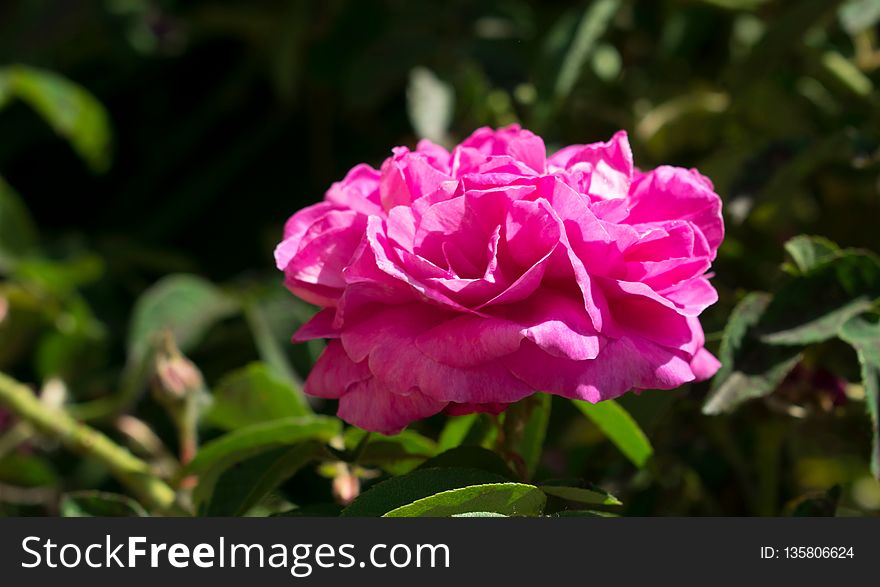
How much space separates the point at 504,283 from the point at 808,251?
294 millimetres

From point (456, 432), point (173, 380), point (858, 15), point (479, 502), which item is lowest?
point (479, 502)

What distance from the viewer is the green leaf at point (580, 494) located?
563mm

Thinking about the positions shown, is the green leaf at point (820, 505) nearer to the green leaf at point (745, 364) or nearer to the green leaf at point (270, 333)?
the green leaf at point (745, 364)

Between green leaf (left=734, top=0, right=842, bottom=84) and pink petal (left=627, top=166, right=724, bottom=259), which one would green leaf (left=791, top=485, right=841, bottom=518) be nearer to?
pink petal (left=627, top=166, right=724, bottom=259)

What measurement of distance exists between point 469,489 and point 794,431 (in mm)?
553

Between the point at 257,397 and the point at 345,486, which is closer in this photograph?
the point at 345,486

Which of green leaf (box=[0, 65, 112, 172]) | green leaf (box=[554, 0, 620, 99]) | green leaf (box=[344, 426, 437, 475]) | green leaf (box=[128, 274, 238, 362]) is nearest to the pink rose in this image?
green leaf (box=[344, 426, 437, 475])

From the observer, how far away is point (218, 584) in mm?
564

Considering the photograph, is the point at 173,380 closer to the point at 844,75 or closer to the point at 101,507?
the point at 101,507

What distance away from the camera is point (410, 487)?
0.55m

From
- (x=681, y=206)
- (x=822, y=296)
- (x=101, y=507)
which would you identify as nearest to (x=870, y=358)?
(x=822, y=296)

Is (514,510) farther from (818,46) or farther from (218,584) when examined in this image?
(818,46)

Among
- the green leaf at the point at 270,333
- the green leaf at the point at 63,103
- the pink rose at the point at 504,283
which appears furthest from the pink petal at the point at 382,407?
the green leaf at the point at 63,103

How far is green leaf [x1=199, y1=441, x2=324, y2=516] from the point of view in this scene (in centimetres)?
65
